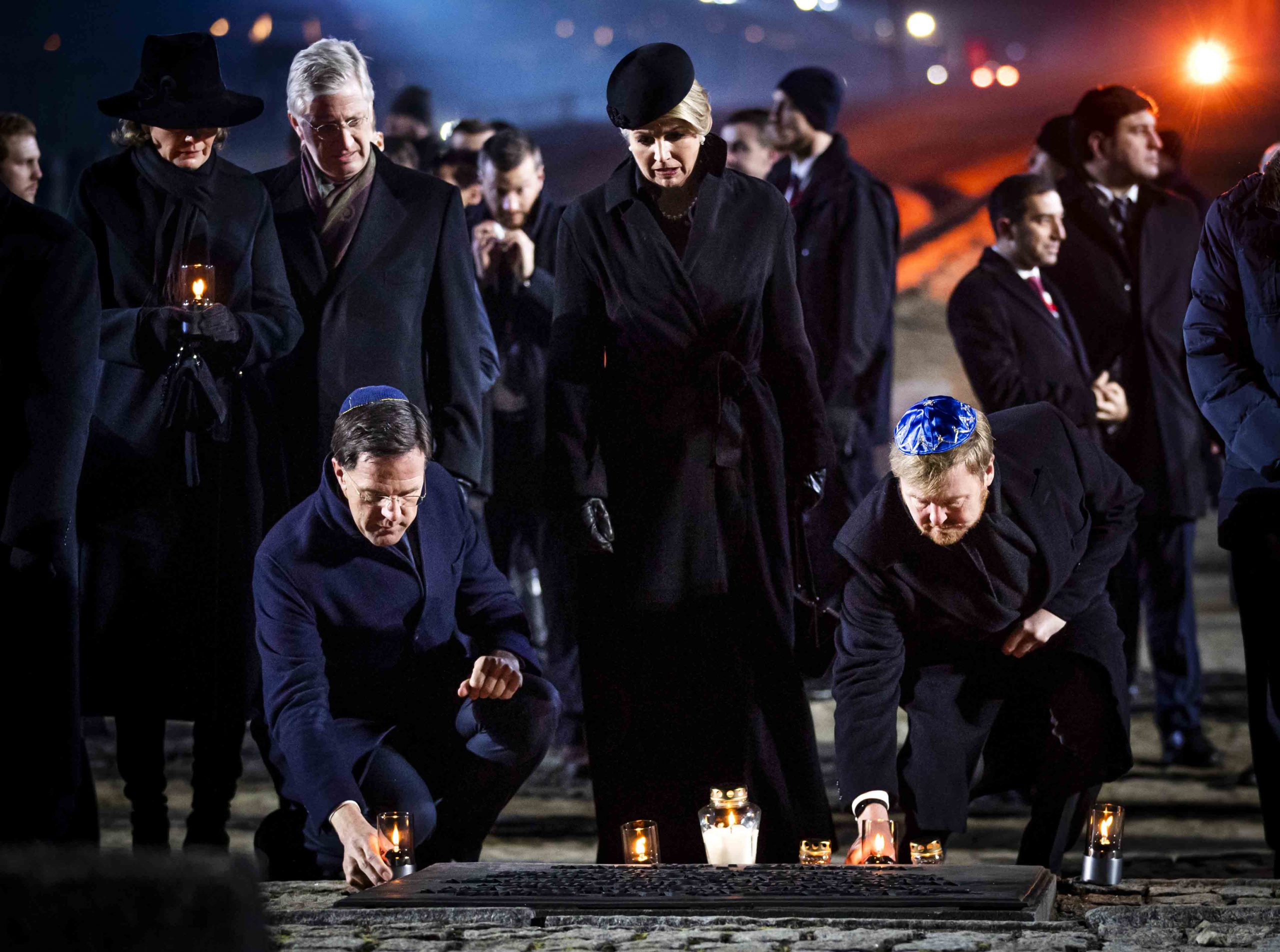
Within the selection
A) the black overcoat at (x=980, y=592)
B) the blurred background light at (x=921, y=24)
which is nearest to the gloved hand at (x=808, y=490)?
the black overcoat at (x=980, y=592)

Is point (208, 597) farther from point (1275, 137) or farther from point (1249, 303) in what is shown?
point (1275, 137)

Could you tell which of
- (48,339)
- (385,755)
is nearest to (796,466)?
(385,755)

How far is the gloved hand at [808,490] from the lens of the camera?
19.0ft

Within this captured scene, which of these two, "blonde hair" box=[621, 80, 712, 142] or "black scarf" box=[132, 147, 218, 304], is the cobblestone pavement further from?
"blonde hair" box=[621, 80, 712, 142]

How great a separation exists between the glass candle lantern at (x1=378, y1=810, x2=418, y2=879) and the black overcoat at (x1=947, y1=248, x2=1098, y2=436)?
115 inches

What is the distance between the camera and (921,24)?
9.91m

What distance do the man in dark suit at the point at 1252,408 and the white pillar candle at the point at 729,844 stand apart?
1.73 metres

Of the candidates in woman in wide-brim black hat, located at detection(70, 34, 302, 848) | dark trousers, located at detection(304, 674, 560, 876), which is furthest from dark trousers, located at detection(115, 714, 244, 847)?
dark trousers, located at detection(304, 674, 560, 876)

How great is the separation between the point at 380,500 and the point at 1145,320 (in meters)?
3.21

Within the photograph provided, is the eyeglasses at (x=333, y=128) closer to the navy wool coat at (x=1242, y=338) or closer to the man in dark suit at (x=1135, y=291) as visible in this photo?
the man in dark suit at (x=1135, y=291)

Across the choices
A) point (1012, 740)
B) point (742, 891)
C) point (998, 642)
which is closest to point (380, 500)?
point (742, 891)

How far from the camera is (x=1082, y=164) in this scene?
6742mm

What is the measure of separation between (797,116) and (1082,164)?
1157 mm

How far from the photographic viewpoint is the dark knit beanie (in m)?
6.84
